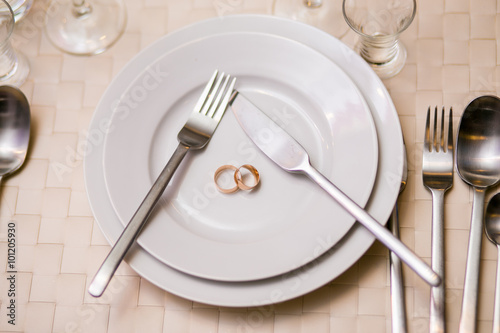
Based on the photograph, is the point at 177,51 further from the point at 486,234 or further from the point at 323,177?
the point at 486,234

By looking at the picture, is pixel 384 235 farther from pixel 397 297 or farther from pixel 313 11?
pixel 313 11

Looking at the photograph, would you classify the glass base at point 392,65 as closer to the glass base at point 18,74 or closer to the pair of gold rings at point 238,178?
the pair of gold rings at point 238,178

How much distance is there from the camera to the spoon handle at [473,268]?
0.56m

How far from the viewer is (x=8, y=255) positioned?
0.64m

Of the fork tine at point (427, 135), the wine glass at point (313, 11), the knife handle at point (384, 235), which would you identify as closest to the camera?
the knife handle at point (384, 235)

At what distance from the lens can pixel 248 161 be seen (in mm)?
627

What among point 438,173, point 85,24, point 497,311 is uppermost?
point 85,24

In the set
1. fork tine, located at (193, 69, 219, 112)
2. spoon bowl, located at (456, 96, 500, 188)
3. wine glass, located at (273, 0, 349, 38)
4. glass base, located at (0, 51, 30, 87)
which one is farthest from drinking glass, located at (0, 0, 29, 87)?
spoon bowl, located at (456, 96, 500, 188)

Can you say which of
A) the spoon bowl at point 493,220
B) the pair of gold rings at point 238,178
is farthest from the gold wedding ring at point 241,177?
the spoon bowl at point 493,220

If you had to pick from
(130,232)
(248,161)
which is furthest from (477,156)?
(130,232)

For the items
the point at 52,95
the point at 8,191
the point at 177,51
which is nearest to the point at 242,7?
the point at 177,51

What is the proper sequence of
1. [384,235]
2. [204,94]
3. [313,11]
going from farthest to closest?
[313,11] < [204,94] < [384,235]

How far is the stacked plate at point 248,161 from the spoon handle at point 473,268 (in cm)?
11

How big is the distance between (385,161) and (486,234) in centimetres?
16
